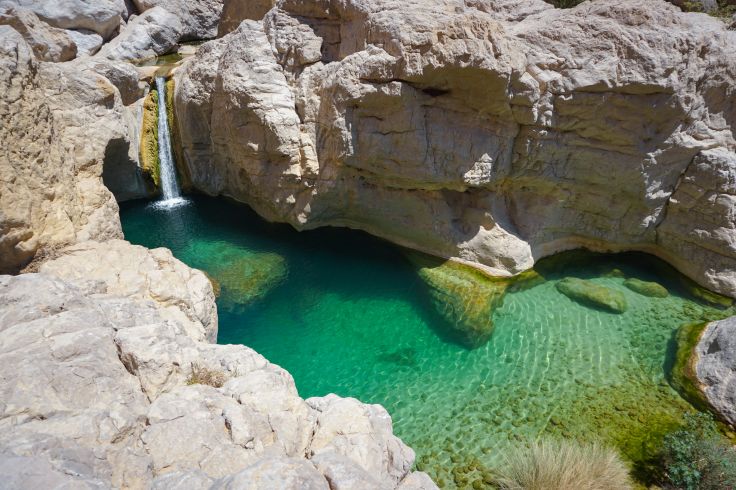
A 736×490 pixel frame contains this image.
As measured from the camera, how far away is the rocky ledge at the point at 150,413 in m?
3.55

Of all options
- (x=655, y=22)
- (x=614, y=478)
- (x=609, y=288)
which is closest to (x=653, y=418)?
(x=614, y=478)

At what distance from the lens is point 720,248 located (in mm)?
11984

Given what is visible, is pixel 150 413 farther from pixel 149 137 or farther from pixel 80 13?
pixel 80 13

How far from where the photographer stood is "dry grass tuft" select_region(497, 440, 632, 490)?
23.1 feet

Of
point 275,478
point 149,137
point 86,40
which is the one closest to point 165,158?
point 149,137

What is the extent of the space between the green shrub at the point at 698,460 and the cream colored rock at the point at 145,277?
28.0ft

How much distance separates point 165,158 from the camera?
1612 cm

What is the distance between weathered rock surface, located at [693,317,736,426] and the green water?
60 cm

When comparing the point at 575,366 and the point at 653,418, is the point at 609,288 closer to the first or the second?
the point at 575,366

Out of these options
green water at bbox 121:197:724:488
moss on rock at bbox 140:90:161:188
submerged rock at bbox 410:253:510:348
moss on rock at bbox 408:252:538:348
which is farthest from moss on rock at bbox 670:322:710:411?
moss on rock at bbox 140:90:161:188

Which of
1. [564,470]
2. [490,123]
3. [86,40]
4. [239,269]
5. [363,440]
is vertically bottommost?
[564,470]

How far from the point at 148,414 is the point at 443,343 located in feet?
24.4

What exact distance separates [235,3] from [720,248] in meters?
19.4

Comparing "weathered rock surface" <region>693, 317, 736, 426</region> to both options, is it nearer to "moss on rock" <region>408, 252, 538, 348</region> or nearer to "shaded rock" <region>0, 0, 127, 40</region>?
"moss on rock" <region>408, 252, 538, 348</region>
